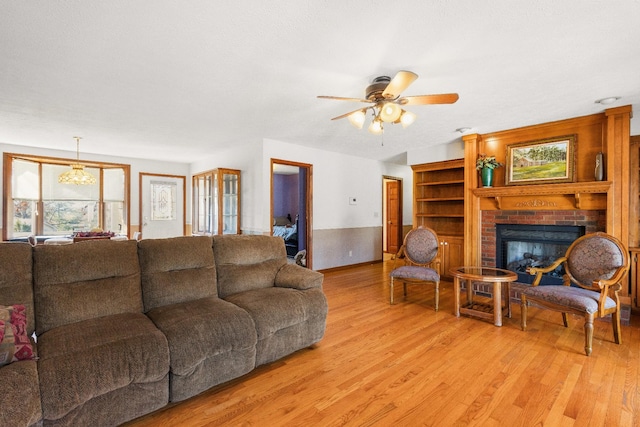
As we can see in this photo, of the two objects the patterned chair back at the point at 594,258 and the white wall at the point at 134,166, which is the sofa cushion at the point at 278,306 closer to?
the patterned chair back at the point at 594,258

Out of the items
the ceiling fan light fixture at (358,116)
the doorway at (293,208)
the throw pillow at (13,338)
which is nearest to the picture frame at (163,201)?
the doorway at (293,208)

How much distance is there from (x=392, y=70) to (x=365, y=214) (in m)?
4.30

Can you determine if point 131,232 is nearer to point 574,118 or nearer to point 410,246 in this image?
point 410,246

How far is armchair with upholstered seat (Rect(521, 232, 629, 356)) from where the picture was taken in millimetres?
2580

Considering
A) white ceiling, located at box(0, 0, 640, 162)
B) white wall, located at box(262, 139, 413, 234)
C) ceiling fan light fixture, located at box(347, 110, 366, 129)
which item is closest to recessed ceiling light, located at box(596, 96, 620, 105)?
white ceiling, located at box(0, 0, 640, 162)

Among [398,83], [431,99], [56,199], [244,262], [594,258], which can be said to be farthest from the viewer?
[56,199]

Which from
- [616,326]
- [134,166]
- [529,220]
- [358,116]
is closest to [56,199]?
[134,166]

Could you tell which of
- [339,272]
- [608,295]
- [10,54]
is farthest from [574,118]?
[10,54]

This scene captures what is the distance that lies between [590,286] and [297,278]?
2912mm

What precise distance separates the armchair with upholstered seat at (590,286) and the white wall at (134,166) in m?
7.15

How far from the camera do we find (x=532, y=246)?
13.3 feet

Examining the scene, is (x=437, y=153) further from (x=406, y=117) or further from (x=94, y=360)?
(x=94, y=360)

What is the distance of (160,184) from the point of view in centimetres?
721

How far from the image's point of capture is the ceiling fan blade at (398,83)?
210 cm
